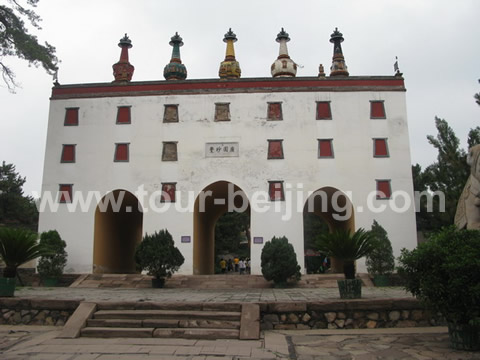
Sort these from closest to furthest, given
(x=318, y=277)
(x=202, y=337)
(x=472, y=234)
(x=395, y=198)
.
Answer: (x=472, y=234), (x=202, y=337), (x=318, y=277), (x=395, y=198)

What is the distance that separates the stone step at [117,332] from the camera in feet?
24.7

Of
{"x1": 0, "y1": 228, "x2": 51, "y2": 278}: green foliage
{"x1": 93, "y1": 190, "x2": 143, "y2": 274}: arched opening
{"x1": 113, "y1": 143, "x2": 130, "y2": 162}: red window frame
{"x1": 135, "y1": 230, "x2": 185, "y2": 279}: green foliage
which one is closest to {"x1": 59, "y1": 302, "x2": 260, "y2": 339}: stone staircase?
{"x1": 0, "y1": 228, "x2": 51, "y2": 278}: green foliage

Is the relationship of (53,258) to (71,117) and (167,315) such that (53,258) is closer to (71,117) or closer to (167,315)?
(71,117)

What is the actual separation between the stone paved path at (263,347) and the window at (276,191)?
11651mm

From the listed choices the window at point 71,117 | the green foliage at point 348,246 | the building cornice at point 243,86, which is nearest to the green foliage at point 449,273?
the green foliage at point 348,246

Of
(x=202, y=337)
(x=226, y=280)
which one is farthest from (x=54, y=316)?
(x=226, y=280)

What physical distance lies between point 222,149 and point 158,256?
249 inches

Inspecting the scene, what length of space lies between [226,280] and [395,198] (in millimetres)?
8163

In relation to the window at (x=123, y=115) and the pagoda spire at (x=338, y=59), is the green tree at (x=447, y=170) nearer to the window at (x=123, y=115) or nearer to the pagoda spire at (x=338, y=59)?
the pagoda spire at (x=338, y=59)

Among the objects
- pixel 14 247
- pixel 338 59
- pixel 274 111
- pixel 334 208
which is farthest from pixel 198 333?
pixel 338 59

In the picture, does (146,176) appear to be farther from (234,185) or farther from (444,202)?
(444,202)

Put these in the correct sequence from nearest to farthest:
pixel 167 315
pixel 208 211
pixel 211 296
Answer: pixel 167 315 < pixel 211 296 < pixel 208 211

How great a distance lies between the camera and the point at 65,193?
794 inches

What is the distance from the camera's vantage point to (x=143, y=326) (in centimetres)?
788
